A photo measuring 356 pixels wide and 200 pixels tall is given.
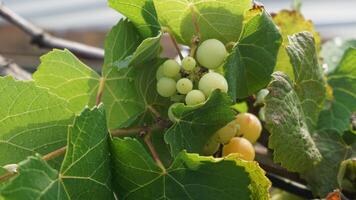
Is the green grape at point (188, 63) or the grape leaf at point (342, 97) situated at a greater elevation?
the green grape at point (188, 63)

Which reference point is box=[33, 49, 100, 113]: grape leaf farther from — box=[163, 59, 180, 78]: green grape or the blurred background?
the blurred background

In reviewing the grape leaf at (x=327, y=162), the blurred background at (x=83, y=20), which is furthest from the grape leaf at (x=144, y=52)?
the blurred background at (x=83, y=20)

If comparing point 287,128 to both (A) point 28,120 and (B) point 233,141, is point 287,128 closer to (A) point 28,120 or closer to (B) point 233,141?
(B) point 233,141

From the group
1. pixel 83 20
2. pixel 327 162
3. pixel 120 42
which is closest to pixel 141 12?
pixel 120 42

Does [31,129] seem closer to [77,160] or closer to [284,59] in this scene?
[77,160]

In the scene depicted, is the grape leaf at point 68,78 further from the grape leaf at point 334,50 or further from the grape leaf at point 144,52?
the grape leaf at point 334,50
